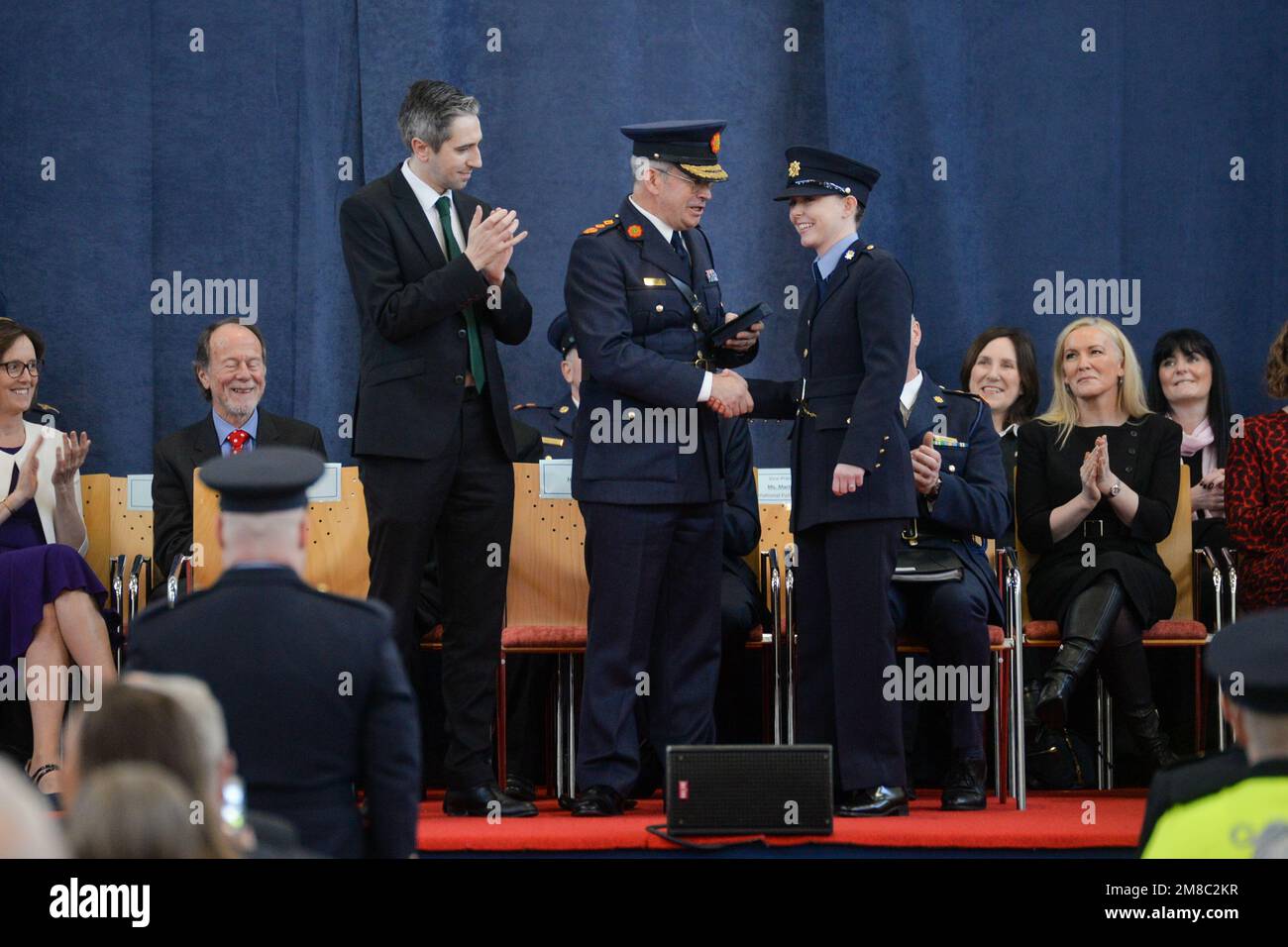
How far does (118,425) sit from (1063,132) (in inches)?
179

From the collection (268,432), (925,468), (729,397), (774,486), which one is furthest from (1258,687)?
(268,432)

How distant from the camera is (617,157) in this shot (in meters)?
7.84

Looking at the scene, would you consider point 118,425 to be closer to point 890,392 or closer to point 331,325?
point 331,325

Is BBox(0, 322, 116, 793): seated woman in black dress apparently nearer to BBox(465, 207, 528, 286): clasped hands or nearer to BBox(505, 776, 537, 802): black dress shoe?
BBox(505, 776, 537, 802): black dress shoe

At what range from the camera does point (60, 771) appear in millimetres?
5773

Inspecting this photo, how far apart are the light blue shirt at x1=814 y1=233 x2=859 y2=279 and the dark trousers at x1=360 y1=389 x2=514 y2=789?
3.92 feet

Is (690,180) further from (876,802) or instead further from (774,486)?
(876,802)

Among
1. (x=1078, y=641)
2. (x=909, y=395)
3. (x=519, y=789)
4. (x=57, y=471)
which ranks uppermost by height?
(x=909, y=395)

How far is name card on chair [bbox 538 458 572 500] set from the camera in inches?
249

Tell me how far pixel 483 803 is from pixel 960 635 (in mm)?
1695

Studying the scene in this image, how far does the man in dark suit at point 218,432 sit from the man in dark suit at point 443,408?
1074mm

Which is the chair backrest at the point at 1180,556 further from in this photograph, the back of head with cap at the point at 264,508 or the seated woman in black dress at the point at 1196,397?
the back of head with cap at the point at 264,508

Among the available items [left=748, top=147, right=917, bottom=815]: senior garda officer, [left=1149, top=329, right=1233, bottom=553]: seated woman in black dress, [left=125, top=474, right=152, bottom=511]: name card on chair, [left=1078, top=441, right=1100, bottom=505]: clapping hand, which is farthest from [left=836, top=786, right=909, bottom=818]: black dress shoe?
[left=125, top=474, right=152, bottom=511]: name card on chair
